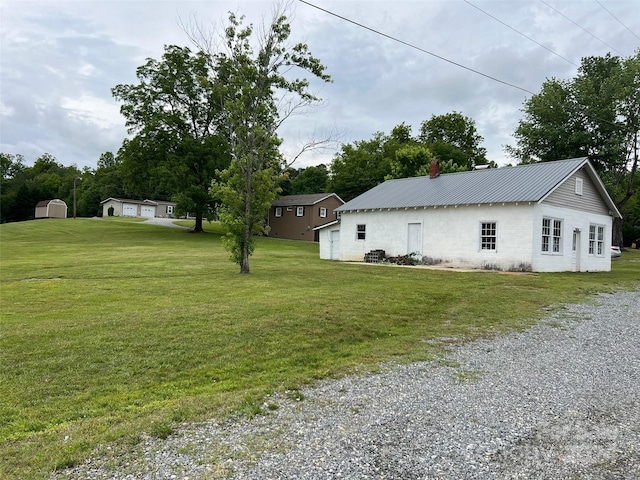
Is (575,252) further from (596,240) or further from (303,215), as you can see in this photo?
(303,215)

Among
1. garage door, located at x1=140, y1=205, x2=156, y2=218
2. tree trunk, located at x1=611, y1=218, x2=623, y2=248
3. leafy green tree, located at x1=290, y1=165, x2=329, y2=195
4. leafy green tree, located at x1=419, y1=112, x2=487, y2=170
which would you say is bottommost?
tree trunk, located at x1=611, y1=218, x2=623, y2=248

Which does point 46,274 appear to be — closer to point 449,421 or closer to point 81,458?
→ point 81,458

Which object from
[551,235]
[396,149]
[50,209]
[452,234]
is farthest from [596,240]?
[50,209]

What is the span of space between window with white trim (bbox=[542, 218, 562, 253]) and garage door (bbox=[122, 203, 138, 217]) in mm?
64870

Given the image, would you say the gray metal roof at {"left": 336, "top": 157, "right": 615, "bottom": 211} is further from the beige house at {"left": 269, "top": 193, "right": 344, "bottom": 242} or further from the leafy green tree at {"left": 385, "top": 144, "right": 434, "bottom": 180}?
the beige house at {"left": 269, "top": 193, "right": 344, "bottom": 242}

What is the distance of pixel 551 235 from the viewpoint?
20.0m

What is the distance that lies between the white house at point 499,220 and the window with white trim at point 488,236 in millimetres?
43

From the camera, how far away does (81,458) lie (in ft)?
11.0

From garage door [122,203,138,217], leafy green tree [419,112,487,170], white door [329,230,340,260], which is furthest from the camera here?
garage door [122,203,138,217]

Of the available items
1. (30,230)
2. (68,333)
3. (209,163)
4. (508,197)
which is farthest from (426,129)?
(68,333)

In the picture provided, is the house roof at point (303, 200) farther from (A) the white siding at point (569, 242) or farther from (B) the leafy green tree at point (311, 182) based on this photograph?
(A) the white siding at point (569, 242)

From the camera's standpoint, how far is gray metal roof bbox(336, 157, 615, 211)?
786 inches

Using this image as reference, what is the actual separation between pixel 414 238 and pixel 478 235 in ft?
11.9

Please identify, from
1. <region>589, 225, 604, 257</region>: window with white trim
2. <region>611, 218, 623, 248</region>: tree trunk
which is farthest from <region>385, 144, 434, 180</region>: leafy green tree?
<region>589, 225, 604, 257</region>: window with white trim
